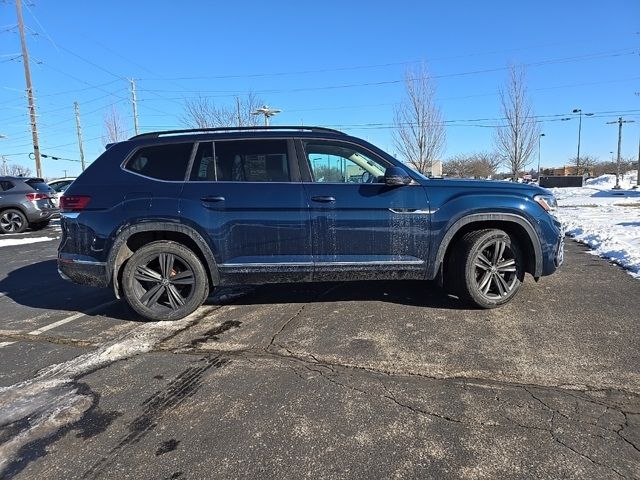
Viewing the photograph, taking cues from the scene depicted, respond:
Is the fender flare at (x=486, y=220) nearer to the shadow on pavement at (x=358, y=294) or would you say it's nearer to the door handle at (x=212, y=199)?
the shadow on pavement at (x=358, y=294)

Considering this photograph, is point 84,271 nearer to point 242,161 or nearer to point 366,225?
point 242,161

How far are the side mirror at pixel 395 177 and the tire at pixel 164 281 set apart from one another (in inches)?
80.6

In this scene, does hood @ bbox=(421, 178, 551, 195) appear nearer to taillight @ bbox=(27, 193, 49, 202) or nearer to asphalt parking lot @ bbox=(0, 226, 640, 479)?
asphalt parking lot @ bbox=(0, 226, 640, 479)

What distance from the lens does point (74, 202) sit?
4.58m

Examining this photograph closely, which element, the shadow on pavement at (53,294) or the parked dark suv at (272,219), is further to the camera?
the shadow on pavement at (53,294)

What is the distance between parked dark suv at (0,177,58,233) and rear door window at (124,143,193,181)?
11.3 m

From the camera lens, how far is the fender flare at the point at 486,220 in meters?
4.62

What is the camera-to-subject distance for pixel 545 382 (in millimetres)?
3186

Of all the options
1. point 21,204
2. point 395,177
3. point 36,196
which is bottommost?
point 21,204

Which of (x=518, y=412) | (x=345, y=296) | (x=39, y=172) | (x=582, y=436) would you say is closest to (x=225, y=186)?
(x=345, y=296)

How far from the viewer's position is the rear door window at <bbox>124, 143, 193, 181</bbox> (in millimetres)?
4621

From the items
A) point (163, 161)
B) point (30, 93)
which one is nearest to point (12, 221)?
point (163, 161)

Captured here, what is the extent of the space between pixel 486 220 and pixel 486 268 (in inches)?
19.5

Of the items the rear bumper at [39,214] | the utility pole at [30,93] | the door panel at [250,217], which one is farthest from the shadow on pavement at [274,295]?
the utility pole at [30,93]
